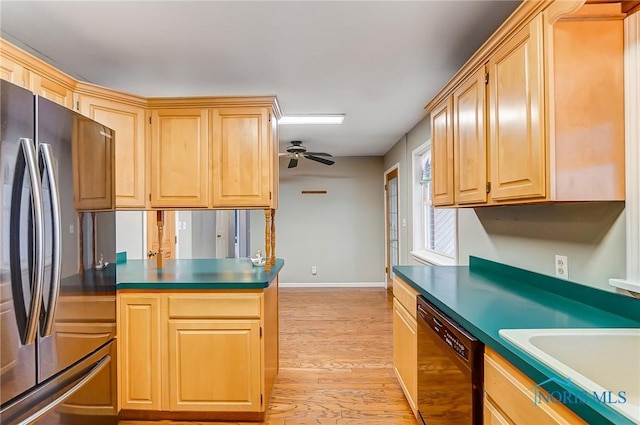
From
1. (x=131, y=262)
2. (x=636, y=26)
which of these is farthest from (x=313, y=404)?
(x=636, y=26)

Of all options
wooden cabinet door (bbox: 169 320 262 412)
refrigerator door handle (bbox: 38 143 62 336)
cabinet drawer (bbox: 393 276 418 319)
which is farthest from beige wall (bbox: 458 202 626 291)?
refrigerator door handle (bbox: 38 143 62 336)

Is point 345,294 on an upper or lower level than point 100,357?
lower

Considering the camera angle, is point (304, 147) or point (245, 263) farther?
point (304, 147)

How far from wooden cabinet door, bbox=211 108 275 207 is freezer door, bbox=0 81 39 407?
1187mm

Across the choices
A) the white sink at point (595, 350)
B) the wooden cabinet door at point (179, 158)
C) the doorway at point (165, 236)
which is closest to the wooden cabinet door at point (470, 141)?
the white sink at point (595, 350)

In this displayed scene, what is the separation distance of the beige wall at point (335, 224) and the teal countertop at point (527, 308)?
12.3ft

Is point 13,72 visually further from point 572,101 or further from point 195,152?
point 572,101

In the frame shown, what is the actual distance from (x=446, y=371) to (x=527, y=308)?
457 mm

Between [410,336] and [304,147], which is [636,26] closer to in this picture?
[410,336]

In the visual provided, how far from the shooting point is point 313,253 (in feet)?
19.0

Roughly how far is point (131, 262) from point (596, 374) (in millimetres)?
3063

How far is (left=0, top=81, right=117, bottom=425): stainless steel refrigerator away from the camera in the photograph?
40.9 inches

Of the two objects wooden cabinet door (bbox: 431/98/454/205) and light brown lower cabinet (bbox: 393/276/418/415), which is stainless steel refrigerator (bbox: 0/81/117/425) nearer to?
light brown lower cabinet (bbox: 393/276/418/415)

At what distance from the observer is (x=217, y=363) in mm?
Answer: 1983
